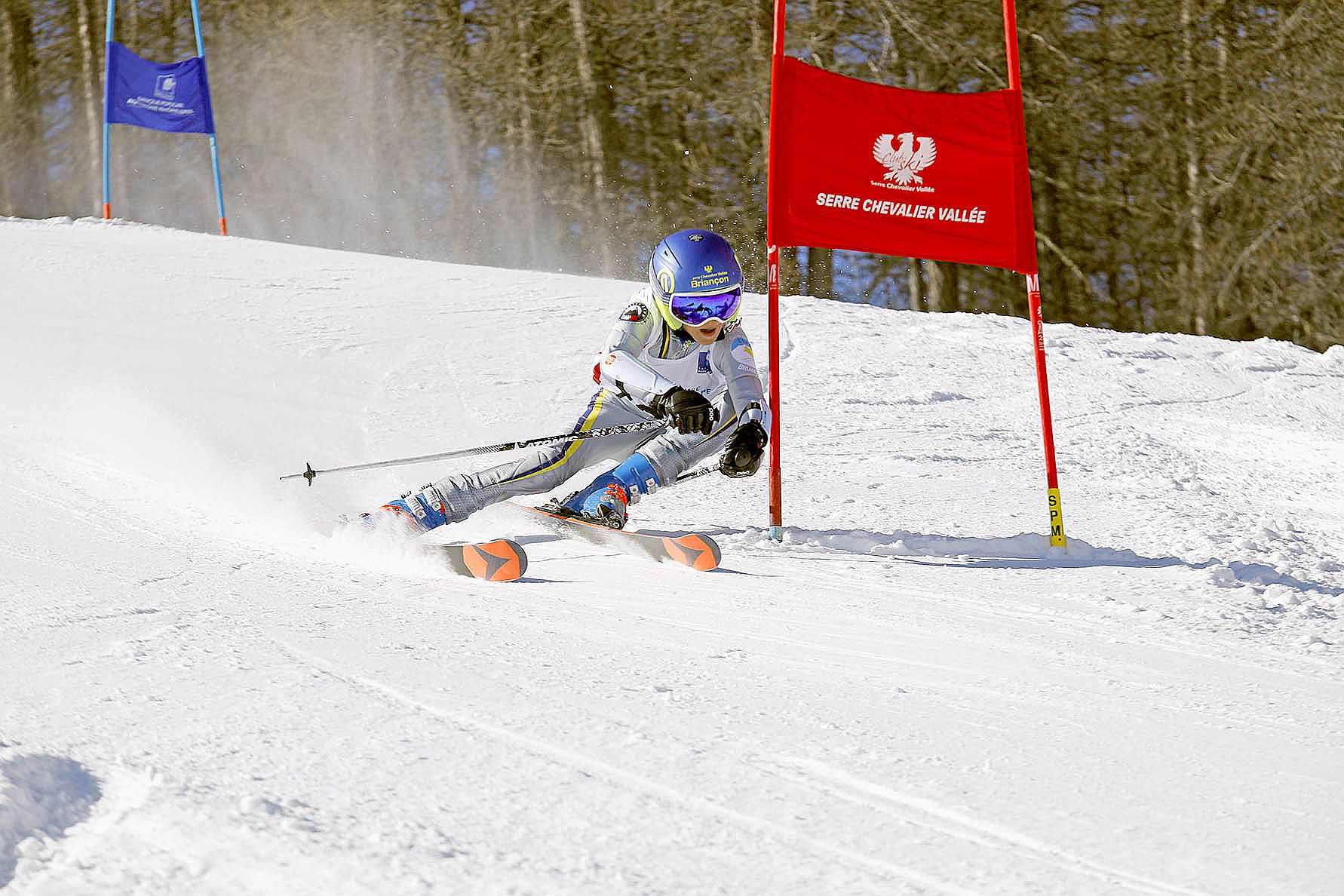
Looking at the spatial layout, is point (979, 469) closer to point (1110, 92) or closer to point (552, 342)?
point (552, 342)

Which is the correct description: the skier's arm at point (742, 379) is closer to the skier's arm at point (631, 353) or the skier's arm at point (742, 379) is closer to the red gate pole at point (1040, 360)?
the skier's arm at point (631, 353)

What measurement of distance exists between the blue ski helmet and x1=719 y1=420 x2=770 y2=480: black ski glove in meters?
0.50

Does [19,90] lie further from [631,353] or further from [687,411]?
[687,411]

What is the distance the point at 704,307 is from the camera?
460cm

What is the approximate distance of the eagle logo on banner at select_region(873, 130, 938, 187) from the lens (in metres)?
4.79

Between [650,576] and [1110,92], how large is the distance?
1426 cm

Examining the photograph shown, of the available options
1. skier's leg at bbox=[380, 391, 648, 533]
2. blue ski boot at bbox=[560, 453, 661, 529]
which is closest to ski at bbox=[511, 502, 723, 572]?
blue ski boot at bbox=[560, 453, 661, 529]

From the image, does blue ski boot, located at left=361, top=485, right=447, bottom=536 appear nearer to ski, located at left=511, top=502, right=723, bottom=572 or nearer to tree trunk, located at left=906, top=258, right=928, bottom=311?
ski, located at left=511, top=502, right=723, bottom=572

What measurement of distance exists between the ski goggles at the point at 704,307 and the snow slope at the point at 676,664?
0.88m

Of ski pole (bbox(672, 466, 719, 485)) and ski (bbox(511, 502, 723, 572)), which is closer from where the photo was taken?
ski (bbox(511, 502, 723, 572))

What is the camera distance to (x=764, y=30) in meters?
17.1

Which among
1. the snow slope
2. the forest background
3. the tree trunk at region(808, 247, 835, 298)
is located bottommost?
the snow slope

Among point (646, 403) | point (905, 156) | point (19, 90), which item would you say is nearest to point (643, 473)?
point (646, 403)

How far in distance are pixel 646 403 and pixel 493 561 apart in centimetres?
127
